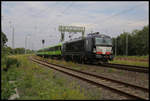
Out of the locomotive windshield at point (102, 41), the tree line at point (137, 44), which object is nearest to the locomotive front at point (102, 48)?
the locomotive windshield at point (102, 41)

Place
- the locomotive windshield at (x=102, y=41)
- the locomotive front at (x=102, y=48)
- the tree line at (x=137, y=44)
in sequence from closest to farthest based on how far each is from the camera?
1. the locomotive front at (x=102, y=48)
2. the locomotive windshield at (x=102, y=41)
3. the tree line at (x=137, y=44)

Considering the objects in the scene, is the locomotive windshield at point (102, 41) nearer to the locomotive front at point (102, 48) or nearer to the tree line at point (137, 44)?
the locomotive front at point (102, 48)

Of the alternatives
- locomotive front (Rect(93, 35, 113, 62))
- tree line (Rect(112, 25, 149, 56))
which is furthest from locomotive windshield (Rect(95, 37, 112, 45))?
tree line (Rect(112, 25, 149, 56))

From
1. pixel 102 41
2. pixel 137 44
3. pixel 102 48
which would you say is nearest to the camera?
pixel 102 48

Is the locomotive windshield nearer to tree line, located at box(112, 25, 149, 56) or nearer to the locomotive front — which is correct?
the locomotive front

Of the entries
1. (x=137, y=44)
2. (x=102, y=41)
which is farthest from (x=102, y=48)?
(x=137, y=44)

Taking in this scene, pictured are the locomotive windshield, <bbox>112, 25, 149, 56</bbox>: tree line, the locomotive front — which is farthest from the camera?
<bbox>112, 25, 149, 56</bbox>: tree line

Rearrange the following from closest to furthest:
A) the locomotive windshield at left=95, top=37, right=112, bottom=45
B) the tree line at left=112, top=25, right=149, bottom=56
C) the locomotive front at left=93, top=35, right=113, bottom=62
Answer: the locomotive front at left=93, top=35, right=113, bottom=62, the locomotive windshield at left=95, top=37, right=112, bottom=45, the tree line at left=112, top=25, right=149, bottom=56

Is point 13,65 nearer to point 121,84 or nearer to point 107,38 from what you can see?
point 121,84

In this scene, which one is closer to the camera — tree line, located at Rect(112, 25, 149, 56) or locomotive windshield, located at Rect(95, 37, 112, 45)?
locomotive windshield, located at Rect(95, 37, 112, 45)

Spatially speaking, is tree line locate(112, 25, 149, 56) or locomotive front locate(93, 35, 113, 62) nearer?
locomotive front locate(93, 35, 113, 62)

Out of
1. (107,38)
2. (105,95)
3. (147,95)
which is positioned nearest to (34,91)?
(105,95)

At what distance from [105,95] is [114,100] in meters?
0.71

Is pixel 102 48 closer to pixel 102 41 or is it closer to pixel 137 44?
pixel 102 41
